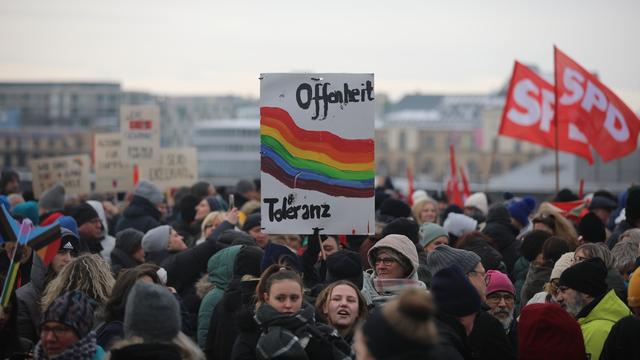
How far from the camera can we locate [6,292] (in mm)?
6277

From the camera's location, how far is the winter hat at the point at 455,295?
19.6ft

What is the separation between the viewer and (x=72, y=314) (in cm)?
577

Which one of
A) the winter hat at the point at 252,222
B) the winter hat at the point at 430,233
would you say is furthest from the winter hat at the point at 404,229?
the winter hat at the point at 252,222

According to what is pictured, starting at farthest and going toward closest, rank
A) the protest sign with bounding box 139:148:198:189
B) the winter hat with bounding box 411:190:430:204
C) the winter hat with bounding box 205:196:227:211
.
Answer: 1. the protest sign with bounding box 139:148:198:189
2. the winter hat with bounding box 411:190:430:204
3. the winter hat with bounding box 205:196:227:211

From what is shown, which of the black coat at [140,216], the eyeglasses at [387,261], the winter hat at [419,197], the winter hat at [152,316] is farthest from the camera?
the winter hat at [419,197]

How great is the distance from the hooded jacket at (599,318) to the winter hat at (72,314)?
99.1 inches

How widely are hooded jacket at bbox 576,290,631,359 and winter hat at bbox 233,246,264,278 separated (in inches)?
73.8

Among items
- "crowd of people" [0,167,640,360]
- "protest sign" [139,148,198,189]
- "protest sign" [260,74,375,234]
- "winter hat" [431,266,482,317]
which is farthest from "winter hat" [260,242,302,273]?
"protest sign" [139,148,198,189]

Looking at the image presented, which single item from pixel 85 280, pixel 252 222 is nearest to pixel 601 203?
pixel 252 222

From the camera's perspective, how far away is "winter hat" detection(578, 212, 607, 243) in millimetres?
9914

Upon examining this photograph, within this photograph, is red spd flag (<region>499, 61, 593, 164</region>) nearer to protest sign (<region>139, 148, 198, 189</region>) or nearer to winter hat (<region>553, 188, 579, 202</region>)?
winter hat (<region>553, 188, 579, 202</region>)

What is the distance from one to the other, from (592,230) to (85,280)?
4.32 meters

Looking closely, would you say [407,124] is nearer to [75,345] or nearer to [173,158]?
[173,158]

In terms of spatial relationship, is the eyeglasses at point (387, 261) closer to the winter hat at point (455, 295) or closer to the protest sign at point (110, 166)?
the winter hat at point (455, 295)
